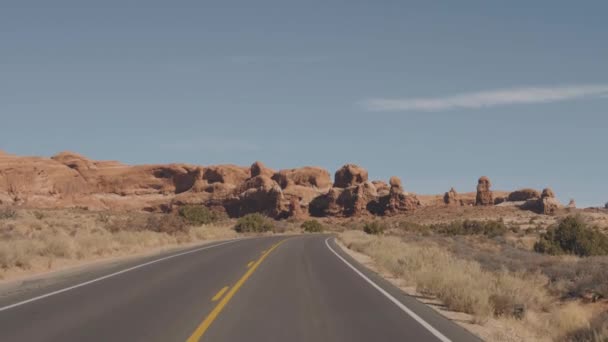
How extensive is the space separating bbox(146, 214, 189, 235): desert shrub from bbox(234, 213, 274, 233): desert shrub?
66.4 feet

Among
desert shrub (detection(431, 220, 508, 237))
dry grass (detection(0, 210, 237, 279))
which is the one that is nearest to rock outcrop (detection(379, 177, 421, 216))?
desert shrub (detection(431, 220, 508, 237))

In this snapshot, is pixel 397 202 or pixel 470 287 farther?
pixel 397 202

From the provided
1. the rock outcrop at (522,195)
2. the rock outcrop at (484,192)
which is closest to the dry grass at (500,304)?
the rock outcrop at (484,192)

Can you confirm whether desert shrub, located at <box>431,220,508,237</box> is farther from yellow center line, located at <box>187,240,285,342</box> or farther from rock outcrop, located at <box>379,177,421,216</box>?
rock outcrop, located at <box>379,177,421,216</box>

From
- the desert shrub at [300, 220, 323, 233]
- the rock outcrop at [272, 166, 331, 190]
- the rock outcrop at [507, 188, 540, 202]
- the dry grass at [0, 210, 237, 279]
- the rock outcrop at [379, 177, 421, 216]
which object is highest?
the rock outcrop at [272, 166, 331, 190]

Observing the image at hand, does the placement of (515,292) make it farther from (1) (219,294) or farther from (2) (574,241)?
(2) (574,241)

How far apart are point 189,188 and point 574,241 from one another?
96802mm

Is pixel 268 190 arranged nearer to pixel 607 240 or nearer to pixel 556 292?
pixel 607 240

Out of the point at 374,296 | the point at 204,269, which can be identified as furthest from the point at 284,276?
the point at 374,296

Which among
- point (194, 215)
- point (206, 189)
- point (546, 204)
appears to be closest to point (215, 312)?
point (194, 215)

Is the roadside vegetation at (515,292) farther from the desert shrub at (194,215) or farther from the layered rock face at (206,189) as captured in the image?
the layered rock face at (206,189)

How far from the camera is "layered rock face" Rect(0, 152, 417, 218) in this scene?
110875mm

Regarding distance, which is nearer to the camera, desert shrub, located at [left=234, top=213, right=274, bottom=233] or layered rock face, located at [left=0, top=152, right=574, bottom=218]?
desert shrub, located at [left=234, top=213, right=274, bottom=233]

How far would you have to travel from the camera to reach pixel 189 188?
124688mm
